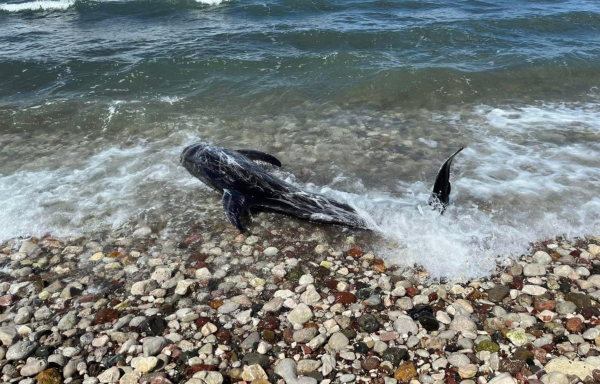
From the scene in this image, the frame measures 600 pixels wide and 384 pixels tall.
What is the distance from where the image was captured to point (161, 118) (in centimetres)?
1130

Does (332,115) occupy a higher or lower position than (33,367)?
higher

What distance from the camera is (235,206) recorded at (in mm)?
7020

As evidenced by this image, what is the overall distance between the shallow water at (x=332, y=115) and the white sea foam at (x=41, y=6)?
219 centimetres

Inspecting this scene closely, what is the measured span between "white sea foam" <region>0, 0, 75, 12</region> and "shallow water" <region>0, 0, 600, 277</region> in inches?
86.2

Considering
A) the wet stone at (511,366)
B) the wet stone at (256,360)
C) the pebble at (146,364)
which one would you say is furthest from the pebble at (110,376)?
the wet stone at (511,366)

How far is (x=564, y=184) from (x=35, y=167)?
1030cm

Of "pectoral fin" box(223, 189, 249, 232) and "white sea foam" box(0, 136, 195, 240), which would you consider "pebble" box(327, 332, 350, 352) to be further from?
"white sea foam" box(0, 136, 195, 240)

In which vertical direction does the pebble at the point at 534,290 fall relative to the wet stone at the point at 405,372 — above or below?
above

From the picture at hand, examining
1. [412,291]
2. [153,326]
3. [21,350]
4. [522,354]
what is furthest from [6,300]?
[522,354]

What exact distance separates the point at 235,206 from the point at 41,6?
22540 millimetres

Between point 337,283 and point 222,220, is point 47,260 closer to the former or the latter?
point 222,220

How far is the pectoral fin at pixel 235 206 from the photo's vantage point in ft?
22.2

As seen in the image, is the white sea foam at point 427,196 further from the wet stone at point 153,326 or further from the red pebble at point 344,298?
the wet stone at point 153,326

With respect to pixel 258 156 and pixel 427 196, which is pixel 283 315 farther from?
pixel 258 156
